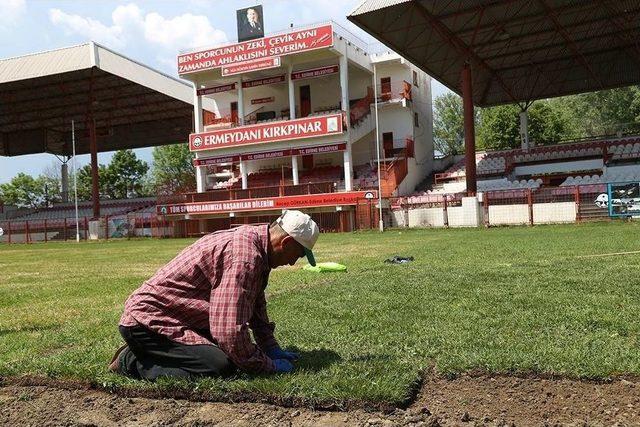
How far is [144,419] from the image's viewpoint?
3.36 meters

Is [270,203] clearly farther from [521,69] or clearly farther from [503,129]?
[503,129]

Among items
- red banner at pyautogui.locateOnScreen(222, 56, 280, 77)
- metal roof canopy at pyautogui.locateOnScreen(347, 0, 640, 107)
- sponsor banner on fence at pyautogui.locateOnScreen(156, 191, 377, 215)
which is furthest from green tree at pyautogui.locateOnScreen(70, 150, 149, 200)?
metal roof canopy at pyautogui.locateOnScreen(347, 0, 640, 107)

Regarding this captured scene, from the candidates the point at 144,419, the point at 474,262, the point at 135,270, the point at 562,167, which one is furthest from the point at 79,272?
the point at 562,167

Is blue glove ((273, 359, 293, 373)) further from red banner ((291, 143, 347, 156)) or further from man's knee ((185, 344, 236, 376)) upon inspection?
red banner ((291, 143, 347, 156))

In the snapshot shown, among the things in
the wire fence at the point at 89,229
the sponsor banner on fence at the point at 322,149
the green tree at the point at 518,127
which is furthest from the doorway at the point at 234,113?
the green tree at the point at 518,127

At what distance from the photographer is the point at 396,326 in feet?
18.0

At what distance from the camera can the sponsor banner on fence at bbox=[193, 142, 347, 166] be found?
36.8 m

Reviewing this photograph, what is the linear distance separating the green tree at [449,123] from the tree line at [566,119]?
14.8 feet

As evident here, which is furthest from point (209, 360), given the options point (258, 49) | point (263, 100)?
point (263, 100)

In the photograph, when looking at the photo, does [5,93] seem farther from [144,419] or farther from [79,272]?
[144,419]

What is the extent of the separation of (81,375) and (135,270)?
415 inches

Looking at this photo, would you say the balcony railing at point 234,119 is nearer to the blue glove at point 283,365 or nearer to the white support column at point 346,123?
the white support column at point 346,123

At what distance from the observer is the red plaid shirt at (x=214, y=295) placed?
3.40m

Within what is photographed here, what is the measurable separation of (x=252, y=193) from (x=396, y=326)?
107 ft
